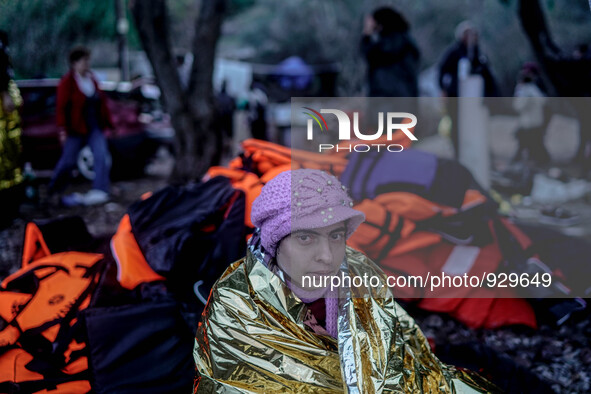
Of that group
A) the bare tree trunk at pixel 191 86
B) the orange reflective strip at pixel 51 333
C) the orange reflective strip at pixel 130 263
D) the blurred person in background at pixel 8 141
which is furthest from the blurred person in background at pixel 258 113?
the orange reflective strip at pixel 51 333

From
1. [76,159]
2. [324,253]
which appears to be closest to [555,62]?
[76,159]

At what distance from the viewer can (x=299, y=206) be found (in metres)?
1.69

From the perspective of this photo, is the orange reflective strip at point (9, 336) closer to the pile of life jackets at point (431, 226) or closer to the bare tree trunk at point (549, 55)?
the pile of life jackets at point (431, 226)

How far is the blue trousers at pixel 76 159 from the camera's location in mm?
6234

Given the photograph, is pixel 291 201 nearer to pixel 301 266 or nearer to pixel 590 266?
pixel 301 266

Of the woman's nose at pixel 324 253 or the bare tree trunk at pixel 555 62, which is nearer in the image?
the woman's nose at pixel 324 253

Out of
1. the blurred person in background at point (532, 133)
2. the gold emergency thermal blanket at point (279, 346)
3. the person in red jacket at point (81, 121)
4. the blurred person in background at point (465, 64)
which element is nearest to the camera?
the gold emergency thermal blanket at point (279, 346)

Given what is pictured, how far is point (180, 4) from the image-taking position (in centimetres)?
1953

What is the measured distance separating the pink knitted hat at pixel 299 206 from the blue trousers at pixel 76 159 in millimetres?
5063

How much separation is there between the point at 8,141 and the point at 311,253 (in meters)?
3.96

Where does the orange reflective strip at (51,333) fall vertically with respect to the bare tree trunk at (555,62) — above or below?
below

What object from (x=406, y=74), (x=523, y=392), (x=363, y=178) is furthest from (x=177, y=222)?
(x=406, y=74)

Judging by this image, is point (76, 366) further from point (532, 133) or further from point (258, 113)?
point (258, 113)

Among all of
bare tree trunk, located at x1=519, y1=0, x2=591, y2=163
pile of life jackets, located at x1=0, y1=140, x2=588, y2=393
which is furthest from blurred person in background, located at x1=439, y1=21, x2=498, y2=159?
pile of life jackets, located at x1=0, y1=140, x2=588, y2=393
